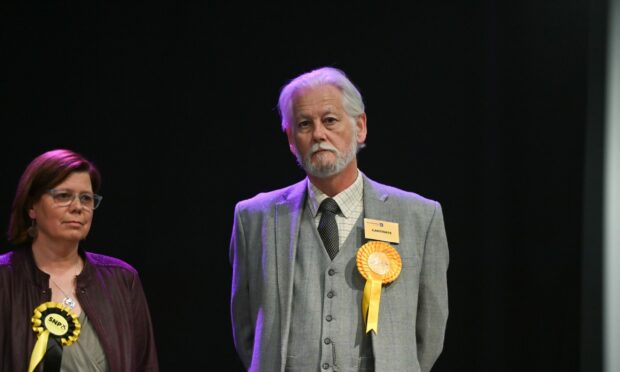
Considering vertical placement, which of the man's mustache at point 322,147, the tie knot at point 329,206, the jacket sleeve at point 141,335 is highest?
the man's mustache at point 322,147

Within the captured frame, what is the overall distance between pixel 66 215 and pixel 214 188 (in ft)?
4.82

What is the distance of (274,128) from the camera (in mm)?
4469

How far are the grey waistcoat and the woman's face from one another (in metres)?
0.76

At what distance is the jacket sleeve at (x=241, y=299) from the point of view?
10.4ft

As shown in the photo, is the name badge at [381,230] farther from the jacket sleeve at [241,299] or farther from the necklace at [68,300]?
the necklace at [68,300]

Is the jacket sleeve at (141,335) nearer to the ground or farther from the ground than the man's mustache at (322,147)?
nearer to the ground

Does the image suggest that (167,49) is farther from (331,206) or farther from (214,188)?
(331,206)

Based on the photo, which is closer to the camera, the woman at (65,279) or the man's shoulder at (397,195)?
the woman at (65,279)

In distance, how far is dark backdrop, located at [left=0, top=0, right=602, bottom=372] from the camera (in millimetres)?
4266

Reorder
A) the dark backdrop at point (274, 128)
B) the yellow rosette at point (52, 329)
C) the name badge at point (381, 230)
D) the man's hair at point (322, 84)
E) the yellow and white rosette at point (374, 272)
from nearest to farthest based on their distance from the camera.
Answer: the yellow rosette at point (52, 329) → the yellow and white rosette at point (374, 272) → the name badge at point (381, 230) → the man's hair at point (322, 84) → the dark backdrop at point (274, 128)

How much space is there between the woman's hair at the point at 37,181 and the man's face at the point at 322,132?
765 mm

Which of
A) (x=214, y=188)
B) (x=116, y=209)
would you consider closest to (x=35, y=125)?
(x=116, y=209)

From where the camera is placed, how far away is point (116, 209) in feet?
14.1

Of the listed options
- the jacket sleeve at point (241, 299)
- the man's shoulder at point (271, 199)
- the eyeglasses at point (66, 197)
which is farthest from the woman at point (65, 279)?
the man's shoulder at point (271, 199)
